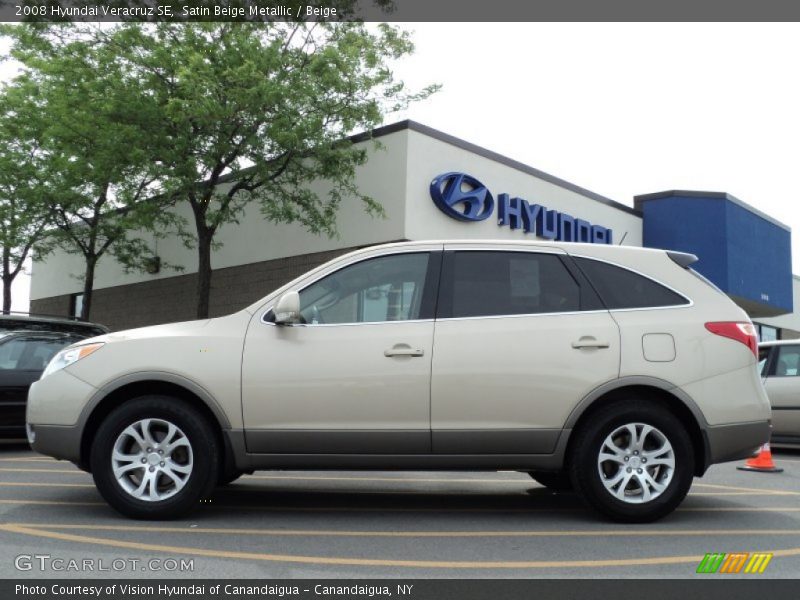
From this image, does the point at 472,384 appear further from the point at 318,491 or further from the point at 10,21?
the point at 10,21

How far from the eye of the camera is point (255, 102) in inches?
587

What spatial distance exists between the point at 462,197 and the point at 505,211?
1.55m

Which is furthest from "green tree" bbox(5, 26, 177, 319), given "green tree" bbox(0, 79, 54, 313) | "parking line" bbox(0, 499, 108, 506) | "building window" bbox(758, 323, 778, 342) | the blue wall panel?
"building window" bbox(758, 323, 778, 342)

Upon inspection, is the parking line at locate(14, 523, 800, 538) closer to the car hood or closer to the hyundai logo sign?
the car hood

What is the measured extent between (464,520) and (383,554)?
47.3 inches

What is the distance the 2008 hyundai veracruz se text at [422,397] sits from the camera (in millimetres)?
5359

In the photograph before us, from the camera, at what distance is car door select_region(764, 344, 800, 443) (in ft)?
34.6

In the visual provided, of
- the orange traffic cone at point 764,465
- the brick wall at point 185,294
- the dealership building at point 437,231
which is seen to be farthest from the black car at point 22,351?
the brick wall at point 185,294

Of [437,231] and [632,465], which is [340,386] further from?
[437,231]

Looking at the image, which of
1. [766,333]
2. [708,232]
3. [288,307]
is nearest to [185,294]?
[708,232]

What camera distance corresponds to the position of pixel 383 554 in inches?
180

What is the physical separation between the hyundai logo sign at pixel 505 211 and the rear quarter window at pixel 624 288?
11771 millimetres

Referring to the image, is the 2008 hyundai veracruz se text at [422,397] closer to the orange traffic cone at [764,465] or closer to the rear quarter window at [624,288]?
the rear quarter window at [624,288]

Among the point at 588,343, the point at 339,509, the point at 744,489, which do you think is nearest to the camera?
the point at 588,343
